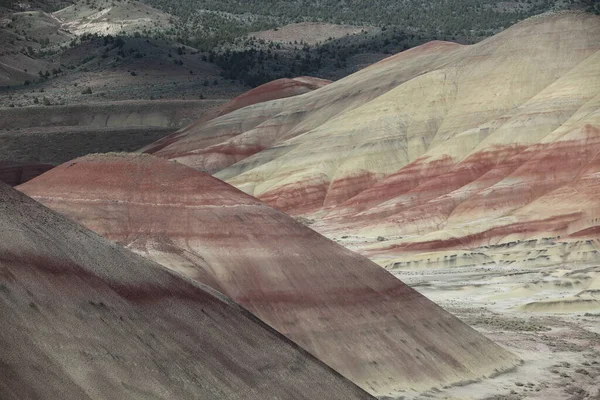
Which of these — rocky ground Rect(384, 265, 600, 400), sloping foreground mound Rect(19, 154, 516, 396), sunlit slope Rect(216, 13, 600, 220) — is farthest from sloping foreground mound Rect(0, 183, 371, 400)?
sunlit slope Rect(216, 13, 600, 220)

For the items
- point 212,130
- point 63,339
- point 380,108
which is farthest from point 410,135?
point 63,339

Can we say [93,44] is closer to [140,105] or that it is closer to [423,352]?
[140,105]

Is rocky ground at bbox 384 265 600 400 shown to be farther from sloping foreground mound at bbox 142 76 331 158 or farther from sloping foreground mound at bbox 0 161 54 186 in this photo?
sloping foreground mound at bbox 142 76 331 158

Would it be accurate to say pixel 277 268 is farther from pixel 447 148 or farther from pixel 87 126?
pixel 87 126

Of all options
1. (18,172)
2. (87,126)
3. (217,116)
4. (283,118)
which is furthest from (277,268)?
(87,126)

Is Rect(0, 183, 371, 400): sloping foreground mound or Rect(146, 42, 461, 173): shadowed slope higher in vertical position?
Rect(0, 183, 371, 400): sloping foreground mound

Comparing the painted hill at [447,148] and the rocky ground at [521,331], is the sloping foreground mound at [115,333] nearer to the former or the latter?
the rocky ground at [521,331]

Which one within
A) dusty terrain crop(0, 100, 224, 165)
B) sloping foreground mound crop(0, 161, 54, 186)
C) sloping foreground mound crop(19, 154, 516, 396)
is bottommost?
dusty terrain crop(0, 100, 224, 165)
